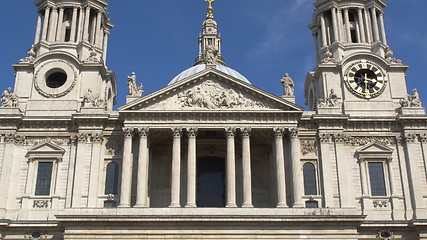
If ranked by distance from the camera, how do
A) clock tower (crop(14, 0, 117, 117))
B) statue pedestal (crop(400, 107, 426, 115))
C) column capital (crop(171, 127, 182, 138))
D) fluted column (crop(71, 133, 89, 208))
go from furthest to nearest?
1. clock tower (crop(14, 0, 117, 117))
2. statue pedestal (crop(400, 107, 426, 115))
3. column capital (crop(171, 127, 182, 138))
4. fluted column (crop(71, 133, 89, 208))

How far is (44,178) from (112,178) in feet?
15.3

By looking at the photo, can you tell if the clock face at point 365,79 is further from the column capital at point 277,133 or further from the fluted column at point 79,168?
the fluted column at point 79,168

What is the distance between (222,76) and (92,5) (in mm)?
13652

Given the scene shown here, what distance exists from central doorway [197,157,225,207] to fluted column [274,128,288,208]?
5337mm

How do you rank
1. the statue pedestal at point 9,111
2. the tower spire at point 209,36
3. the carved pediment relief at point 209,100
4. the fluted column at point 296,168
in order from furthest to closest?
the tower spire at point 209,36, the statue pedestal at point 9,111, the carved pediment relief at point 209,100, the fluted column at point 296,168

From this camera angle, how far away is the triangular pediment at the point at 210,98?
136 feet

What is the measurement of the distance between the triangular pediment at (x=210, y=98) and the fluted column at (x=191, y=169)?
1842mm

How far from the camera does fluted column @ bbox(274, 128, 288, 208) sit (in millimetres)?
38969

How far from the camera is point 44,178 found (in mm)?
41062

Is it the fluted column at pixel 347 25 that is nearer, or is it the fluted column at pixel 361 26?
the fluted column at pixel 361 26

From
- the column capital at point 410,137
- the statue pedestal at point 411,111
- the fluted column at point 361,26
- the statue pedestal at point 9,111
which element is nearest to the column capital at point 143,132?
the statue pedestal at point 9,111

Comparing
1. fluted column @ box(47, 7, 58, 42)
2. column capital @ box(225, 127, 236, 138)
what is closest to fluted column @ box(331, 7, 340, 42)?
column capital @ box(225, 127, 236, 138)

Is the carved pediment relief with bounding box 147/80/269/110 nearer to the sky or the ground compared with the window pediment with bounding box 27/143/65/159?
nearer to the sky

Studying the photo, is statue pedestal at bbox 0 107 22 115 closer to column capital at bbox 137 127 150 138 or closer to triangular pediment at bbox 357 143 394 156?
column capital at bbox 137 127 150 138
